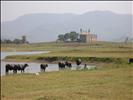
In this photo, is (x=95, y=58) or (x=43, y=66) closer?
(x=43, y=66)

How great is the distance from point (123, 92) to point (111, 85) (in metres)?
2.87

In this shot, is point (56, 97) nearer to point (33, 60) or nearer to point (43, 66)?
point (43, 66)

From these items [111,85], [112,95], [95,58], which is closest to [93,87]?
[111,85]

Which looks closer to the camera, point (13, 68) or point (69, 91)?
point (69, 91)

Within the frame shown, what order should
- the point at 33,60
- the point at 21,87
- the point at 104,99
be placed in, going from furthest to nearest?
the point at 33,60 < the point at 21,87 < the point at 104,99

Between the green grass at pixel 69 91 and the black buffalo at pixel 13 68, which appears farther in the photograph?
the black buffalo at pixel 13 68

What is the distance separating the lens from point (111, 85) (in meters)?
22.8

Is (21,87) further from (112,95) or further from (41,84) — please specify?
(112,95)

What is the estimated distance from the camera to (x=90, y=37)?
7431 inches

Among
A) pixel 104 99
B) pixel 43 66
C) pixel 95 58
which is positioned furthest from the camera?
pixel 95 58

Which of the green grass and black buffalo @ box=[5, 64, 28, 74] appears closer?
the green grass

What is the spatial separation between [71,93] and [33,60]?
46.7 metres

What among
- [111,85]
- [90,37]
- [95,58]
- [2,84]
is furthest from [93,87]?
[90,37]

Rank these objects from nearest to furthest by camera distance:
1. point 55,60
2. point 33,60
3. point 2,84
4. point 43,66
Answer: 1. point 2,84
2. point 43,66
3. point 55,60
4. point 33,60
